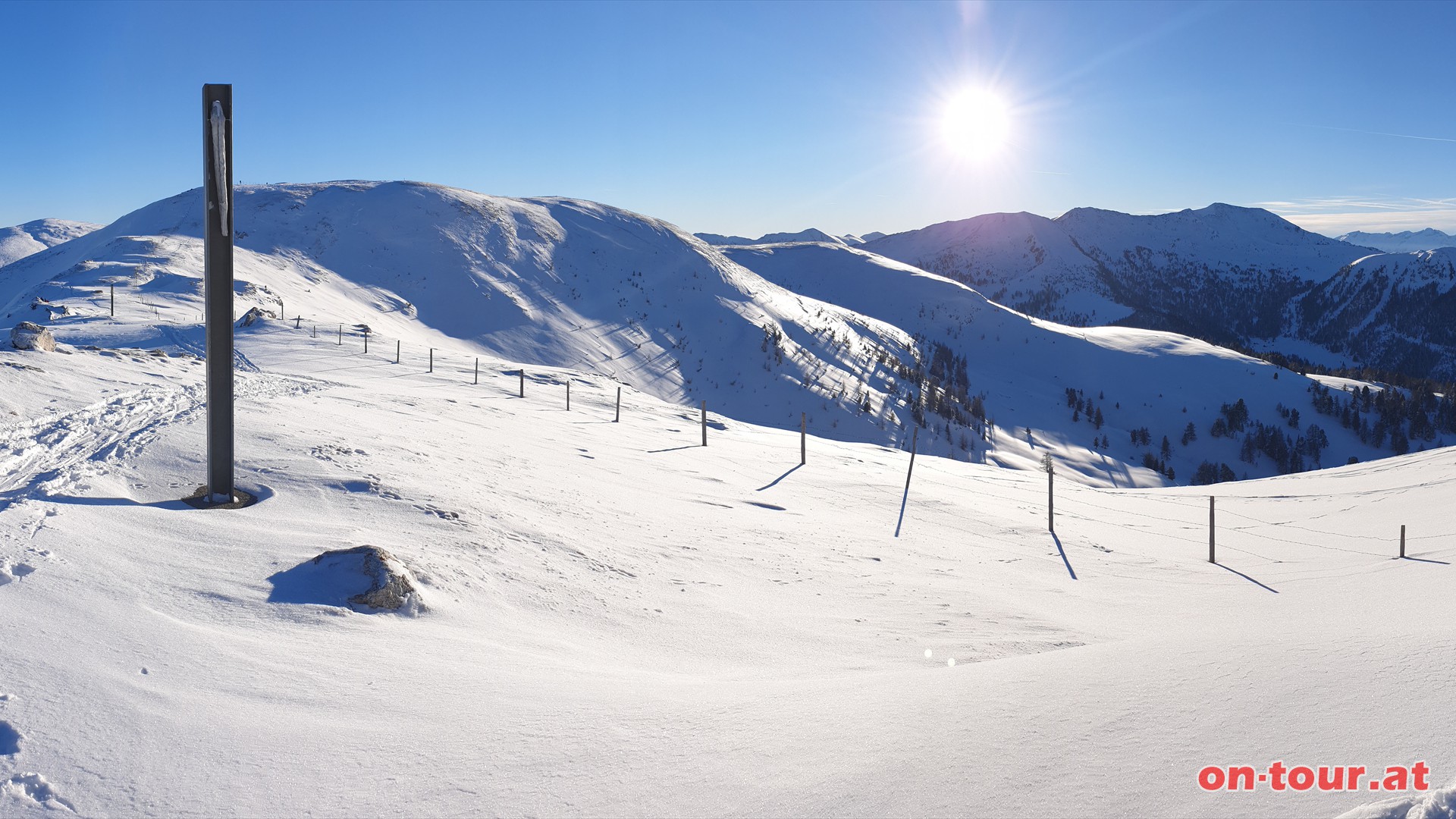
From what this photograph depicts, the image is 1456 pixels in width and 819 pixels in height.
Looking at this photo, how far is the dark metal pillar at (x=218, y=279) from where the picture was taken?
8289mm

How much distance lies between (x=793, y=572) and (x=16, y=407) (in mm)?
12744

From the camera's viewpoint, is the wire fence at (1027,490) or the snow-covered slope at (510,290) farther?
the snow-covered slope at (510,290)

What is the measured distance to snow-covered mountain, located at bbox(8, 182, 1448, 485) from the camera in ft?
196

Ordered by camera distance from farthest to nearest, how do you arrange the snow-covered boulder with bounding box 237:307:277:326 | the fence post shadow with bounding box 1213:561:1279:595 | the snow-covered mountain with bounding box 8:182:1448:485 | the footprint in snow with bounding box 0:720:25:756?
the snow-covered mountain with bounding box 8:182:1448:485, the snow-covered boulder with bounding box 237:307:277:326, the fence post shadow with bounding box 1213:561:1279:595, the footprint in snow with bounding box 0:720:25:756

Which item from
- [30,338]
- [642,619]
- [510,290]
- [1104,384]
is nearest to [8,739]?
[642,619]

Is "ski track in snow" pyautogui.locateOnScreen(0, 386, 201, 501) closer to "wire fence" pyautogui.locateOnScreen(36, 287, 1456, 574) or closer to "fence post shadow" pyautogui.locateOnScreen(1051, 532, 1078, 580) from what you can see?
A: "wire fence" pyautogui.locateOnScreen(36, 287, 1456, 574)

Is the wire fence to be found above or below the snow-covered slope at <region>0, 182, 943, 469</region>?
below

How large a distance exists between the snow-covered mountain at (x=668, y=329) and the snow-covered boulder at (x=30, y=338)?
57.0 ft

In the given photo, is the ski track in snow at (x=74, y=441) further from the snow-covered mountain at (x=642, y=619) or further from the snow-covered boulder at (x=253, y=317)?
the snow-covered boulder at (x=253, y=317)

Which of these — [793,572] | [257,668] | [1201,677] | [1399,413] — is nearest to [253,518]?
[257,668]

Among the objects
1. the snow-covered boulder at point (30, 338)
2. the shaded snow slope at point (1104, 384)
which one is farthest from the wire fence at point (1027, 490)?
the shaded snow slope at point (1104, 384)

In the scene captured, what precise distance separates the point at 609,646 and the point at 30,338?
794 inches

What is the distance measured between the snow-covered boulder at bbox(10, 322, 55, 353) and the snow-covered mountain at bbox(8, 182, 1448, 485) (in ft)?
57.0

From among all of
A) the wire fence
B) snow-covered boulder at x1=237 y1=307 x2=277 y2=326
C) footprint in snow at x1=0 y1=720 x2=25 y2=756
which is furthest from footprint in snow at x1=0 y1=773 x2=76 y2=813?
snow-covered boulder at x1=237 y1=307 x2=277 y2=326
